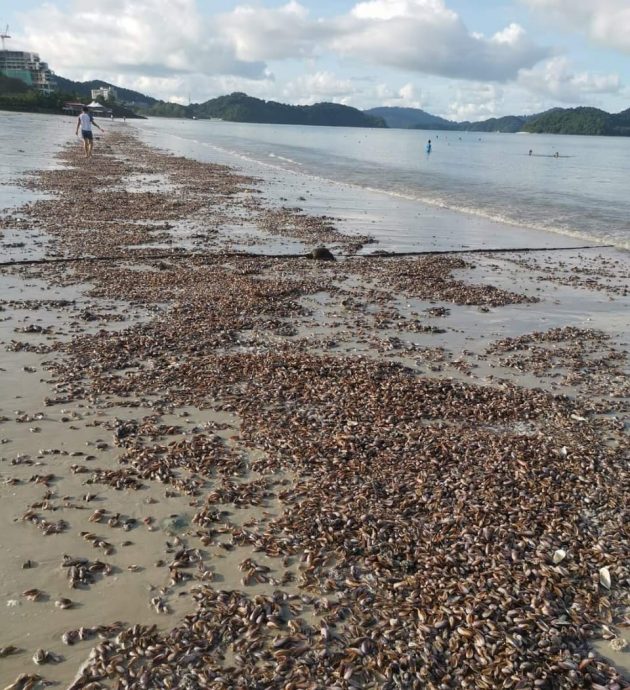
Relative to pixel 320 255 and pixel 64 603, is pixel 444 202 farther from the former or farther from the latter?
pixel 64 603

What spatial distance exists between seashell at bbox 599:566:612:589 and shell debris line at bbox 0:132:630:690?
0.04 feet

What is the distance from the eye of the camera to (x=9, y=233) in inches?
656

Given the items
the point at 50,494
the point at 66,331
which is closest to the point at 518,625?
the point at 50,494

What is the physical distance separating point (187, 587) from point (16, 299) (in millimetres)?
8321

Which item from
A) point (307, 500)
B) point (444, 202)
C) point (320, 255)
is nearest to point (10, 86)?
point (444, 202)

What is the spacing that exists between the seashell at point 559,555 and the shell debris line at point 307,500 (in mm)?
16

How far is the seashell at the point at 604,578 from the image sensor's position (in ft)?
15.9

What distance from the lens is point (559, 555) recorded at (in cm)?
512

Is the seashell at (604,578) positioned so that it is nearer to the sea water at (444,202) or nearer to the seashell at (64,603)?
the seashell at (64,603)

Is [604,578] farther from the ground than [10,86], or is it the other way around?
[10,86]

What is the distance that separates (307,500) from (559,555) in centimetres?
228

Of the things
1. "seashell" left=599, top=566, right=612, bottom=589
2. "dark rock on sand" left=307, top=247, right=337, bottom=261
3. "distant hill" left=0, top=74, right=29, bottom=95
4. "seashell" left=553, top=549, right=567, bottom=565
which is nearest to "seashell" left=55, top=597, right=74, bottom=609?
"seashell" left=553, top=549, right=567, bottom=565

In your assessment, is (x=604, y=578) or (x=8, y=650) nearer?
(x=8, y=650)

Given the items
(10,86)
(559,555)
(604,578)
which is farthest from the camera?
Answer: (10,86)
